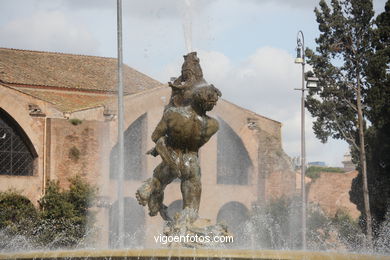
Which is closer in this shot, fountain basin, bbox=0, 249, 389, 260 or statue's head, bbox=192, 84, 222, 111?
fountain basin, bbox=0, 249, 389, 260

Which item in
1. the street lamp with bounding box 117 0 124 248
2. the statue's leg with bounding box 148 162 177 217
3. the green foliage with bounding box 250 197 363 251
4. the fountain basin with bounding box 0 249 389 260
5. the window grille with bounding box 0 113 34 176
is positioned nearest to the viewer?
the fountain basin with bounding box 0 249 389 260

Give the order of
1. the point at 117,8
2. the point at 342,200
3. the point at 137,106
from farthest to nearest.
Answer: the point at 342,200
the point at 137,106
the point at 117,8

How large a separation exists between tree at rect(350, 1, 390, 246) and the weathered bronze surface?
2120cm

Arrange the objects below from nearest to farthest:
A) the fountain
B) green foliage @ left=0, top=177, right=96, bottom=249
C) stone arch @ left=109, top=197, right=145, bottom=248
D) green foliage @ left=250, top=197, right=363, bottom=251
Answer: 1. the fountain
2. green foliage @ left=0, top=177, right=96, bottom=249
3. stone arch @ left=109, top=197, right=145, bottom=248
4. green foliage @ left=250, top=197, right=363, bottom=251

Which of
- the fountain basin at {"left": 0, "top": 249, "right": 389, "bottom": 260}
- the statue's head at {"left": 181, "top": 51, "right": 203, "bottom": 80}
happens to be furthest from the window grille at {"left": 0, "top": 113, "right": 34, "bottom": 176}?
the fountain basin at {"left": 0, "top": 249, "right": 389, "bottom": 260}

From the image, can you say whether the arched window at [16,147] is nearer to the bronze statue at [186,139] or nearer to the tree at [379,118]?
the tree at [379,118]

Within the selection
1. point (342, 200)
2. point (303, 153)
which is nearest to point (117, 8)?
point (303, 153)

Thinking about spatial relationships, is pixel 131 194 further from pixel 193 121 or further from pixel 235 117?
pixel 193 121

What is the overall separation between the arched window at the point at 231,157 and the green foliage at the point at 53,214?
7.56 m

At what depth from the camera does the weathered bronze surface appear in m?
13.0

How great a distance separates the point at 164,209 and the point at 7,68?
1185 inches

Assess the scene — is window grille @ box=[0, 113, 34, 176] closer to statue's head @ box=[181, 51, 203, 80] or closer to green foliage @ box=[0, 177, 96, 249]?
green foliage @ box=[0, 177, 96, 249]

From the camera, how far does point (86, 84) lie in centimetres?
4475

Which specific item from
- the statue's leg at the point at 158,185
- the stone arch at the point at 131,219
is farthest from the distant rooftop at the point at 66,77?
the statue's leg at the point at 158,185
